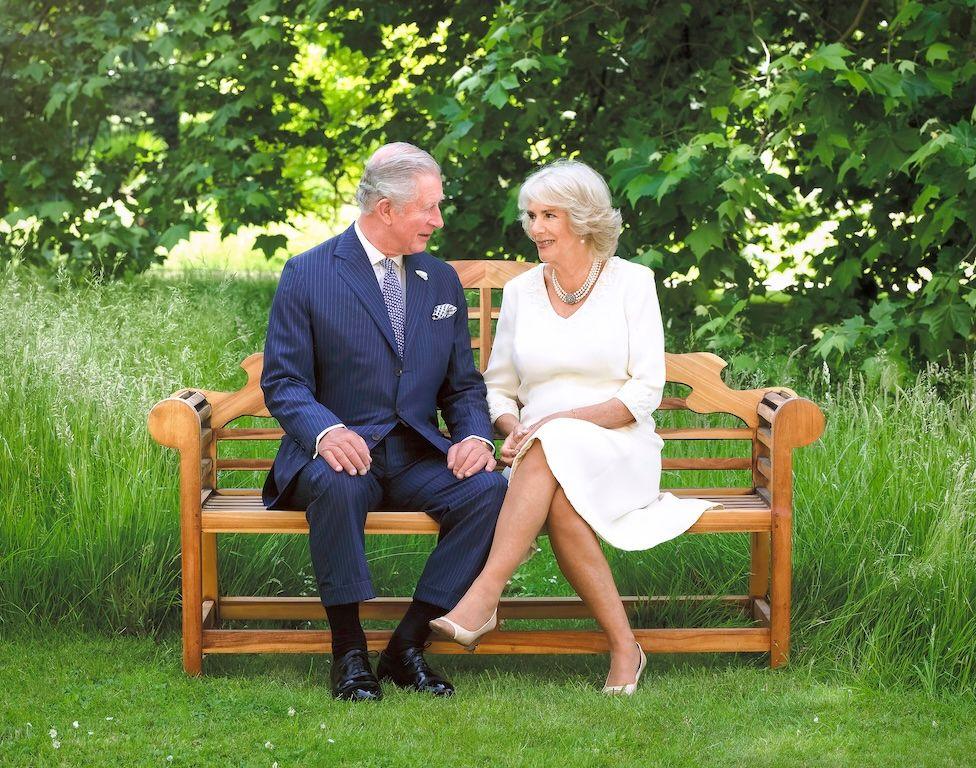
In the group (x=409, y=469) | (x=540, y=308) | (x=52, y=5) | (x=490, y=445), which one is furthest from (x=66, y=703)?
(x=52, y=5)

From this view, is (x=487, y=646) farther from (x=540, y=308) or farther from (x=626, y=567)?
(x=540, y=308)

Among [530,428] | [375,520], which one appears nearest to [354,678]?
[375,520]

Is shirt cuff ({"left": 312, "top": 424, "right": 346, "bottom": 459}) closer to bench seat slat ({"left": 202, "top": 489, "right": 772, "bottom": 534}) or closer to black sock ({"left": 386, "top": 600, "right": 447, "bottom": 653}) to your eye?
bench seat slat ({"left": 202, "top": 489, "right": 772, "bottom": 534})

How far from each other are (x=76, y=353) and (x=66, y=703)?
1552 mm

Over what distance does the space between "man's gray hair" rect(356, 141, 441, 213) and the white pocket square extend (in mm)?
343

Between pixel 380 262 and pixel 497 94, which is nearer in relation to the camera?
pixel 380 262

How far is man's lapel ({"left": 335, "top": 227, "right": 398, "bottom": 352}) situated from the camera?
12.1ft

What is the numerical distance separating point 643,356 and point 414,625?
1058 millimetres

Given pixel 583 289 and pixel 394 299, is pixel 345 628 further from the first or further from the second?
pixel 583 289

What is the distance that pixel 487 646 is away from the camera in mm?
3631

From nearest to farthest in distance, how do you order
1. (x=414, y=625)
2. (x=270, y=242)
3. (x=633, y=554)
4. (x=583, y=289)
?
(x=414, y=625), (x=583, y=289), (x=633, y=554), (x=270, y=242)

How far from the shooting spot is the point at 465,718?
3.32 m

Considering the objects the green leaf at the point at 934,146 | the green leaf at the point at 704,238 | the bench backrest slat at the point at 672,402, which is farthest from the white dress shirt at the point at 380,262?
the green leaf at the point at 934,146

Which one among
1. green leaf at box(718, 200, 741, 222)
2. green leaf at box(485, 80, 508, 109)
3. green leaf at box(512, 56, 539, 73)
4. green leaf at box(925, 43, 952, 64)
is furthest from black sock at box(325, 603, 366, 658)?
green leaf at box(925, 43, 952, 64)
